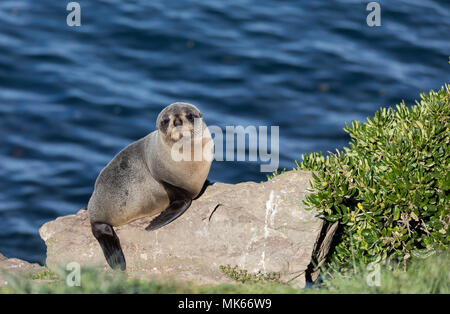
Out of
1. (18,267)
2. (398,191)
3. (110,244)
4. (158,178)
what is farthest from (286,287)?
(18,267)

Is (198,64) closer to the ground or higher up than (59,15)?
closer to the ground

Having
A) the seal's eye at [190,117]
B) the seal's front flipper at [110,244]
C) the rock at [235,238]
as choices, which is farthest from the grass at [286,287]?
the seal's eye at [190,117]

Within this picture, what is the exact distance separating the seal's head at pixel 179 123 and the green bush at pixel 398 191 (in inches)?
74.0

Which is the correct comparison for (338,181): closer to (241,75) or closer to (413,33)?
(241,75)

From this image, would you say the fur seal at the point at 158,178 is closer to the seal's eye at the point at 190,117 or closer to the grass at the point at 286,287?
the seal's eye at the point at 190,117

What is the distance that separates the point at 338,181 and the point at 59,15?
18.1m

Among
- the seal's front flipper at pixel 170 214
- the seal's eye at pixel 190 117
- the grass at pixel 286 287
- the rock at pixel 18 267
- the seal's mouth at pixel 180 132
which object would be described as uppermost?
the seal's eye at pixel 190 117

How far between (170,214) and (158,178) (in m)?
0.65

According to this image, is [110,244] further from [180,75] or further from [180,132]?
[180,75]

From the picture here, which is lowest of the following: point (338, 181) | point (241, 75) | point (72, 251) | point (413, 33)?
point (72, 251)

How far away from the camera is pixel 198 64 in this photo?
2119 centimetres

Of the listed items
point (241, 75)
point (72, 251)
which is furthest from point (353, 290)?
point (241, 75)

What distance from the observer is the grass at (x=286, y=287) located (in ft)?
21.9
